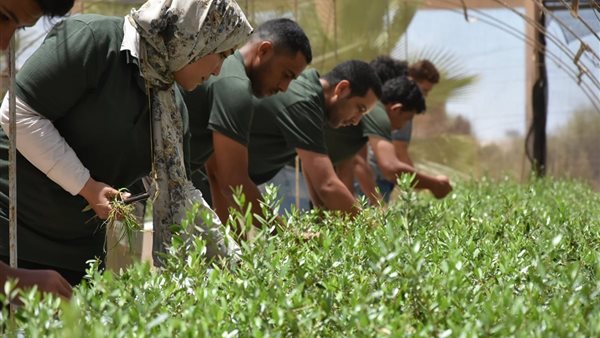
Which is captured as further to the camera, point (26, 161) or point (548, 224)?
point (548, 224)

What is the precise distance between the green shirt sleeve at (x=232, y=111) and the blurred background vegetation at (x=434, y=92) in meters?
4.61

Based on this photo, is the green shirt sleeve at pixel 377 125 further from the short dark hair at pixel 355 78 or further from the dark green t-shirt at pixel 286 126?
the dark green t-shirt at pixel 286 126

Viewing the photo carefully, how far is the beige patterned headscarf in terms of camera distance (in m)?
3.58

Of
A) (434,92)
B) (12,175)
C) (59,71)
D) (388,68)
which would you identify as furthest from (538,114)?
(12,175)

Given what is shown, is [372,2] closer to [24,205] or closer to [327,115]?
[327,115]

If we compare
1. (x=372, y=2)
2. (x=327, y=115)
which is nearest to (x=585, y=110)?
(x=372, y=2)

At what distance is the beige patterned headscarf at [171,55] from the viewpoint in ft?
11.8

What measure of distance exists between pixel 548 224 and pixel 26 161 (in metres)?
1.79

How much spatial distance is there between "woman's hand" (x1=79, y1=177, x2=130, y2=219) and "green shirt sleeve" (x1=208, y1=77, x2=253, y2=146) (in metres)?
1.28

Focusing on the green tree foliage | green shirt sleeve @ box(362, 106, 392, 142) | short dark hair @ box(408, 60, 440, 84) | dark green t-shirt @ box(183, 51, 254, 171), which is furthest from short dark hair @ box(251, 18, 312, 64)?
the green tree foliage

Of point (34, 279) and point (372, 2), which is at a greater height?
point (34, 279)

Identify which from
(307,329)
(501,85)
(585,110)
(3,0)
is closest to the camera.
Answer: (307,329)

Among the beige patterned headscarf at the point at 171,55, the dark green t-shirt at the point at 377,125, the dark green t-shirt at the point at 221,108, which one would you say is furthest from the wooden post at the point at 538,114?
the beige patterned headscarf at the point at 171,55

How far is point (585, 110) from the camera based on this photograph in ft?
41.4
